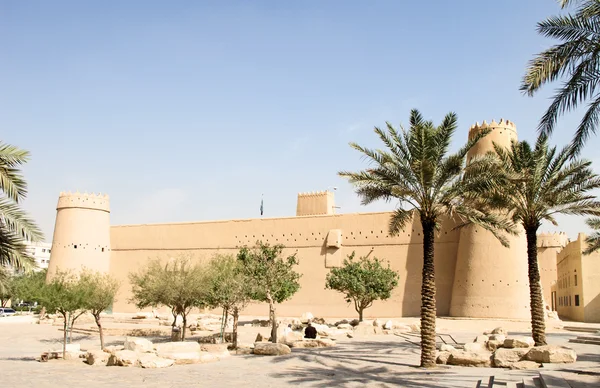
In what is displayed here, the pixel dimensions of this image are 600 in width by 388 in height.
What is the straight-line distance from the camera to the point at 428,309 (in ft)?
41.4

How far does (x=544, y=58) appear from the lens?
29.7 ft

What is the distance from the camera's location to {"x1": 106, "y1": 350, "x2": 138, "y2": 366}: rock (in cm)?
1312

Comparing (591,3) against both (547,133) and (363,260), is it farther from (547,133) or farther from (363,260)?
(363,260)

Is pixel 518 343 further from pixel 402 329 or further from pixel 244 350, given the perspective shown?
pixel 402 329

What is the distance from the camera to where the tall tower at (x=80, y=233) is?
34219mm

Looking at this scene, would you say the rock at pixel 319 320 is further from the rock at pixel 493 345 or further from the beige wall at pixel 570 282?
the rock at pixel 493 345

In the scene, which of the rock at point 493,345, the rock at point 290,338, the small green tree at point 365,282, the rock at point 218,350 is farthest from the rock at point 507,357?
the small green tree at point 365,282

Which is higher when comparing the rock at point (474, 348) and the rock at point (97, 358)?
the rock at point (474, 348)

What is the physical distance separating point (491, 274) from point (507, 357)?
13.0 meters

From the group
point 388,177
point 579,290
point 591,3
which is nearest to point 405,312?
point 579,290

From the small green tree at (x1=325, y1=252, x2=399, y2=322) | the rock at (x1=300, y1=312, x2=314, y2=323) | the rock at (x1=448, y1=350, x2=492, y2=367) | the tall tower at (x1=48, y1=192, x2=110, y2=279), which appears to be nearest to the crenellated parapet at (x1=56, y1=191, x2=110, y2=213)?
the tall tower at (x1=48, y1=192, x2=110, y2=279)

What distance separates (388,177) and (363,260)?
48.8 feet

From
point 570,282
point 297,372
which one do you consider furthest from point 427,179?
point 570,282

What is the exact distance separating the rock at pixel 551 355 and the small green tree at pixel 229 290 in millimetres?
8372
